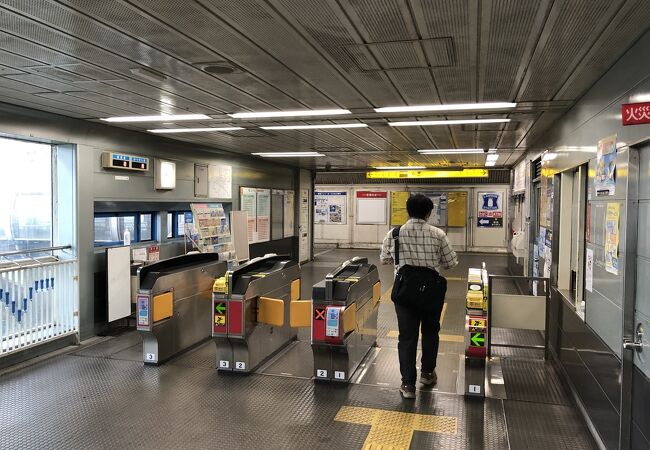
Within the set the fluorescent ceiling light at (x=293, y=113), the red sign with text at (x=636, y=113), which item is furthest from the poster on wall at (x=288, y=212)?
the red sign with text at (x=636, y=113)

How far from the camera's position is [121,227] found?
6.93m

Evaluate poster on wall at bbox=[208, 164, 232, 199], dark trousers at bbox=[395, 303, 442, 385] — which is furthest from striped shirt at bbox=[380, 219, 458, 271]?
poster on wall at bbox=[208, 164, 232, 199]

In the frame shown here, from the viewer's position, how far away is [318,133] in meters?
6.87

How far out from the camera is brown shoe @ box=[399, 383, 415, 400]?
13.8 ft

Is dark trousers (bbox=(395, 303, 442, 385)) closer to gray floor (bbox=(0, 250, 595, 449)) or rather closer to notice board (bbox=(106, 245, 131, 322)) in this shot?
gray floor (bbox=(0, 250, 595, 449))

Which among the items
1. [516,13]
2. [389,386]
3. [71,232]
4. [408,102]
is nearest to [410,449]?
[389,386]

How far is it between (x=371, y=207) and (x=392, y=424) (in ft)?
46.2

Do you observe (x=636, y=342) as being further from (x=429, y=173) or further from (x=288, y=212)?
(x=429, y=173)

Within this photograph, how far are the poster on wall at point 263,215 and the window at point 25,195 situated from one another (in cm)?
498

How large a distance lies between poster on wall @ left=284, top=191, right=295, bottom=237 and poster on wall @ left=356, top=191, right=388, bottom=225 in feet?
17.3

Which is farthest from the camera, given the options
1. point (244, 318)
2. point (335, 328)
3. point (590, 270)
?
point (244, 318)

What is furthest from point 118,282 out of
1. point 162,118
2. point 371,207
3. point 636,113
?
point 371,207

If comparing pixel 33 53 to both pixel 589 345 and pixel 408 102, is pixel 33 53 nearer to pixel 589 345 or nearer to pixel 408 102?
pixel 408 102

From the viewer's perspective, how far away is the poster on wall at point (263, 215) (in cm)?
1062
